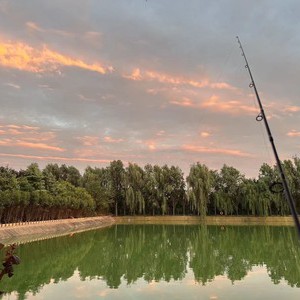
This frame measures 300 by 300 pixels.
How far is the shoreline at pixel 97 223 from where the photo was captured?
39584 millimetres

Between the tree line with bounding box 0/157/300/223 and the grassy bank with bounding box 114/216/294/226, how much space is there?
4.41ft

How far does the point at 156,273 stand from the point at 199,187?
49.0 meters

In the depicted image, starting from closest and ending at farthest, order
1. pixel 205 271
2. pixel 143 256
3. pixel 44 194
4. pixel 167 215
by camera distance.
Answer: pixel 205 271
pixel 143 256
pixel 44 194
pixel 167 215

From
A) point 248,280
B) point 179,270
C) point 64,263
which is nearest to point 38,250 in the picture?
point 64,263

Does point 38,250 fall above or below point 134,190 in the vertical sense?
below

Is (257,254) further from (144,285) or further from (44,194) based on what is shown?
(44,194)

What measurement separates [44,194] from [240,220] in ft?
122

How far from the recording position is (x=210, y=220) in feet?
233

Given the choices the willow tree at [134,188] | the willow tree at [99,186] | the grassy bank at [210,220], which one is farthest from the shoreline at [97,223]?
the willow tree at [99,186]

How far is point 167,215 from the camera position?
7644 centimetres

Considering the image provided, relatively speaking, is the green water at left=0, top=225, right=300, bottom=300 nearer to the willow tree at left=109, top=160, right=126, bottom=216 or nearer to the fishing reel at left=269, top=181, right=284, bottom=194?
the fishing reel at left=269, top=181, right=284, bottom=194

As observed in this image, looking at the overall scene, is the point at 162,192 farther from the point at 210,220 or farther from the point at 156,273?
the point at 156,273

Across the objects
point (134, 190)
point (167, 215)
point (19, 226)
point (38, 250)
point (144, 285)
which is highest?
point (134, 190)

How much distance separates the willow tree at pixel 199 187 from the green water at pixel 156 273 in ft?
119
